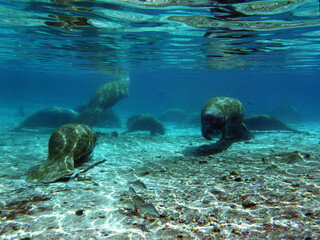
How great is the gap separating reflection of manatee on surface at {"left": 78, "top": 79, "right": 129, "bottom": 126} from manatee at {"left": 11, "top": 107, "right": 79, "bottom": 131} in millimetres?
2843

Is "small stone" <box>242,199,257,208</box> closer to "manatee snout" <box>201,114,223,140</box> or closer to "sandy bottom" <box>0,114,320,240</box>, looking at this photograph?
"sandy bottom" <box>0,114,320,240</box>

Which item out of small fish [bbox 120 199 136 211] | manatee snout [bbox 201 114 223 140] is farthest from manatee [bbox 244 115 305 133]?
small fish [bbox 120 199 136 211]

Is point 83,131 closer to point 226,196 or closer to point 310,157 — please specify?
point 226,196

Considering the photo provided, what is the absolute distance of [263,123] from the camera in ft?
55.6

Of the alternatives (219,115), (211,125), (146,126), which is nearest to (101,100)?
(146,126)

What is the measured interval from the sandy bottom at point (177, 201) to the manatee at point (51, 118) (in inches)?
454

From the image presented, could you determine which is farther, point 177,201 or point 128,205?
point 177,201

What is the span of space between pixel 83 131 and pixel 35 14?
821 cm

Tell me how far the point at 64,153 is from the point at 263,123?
1550cm

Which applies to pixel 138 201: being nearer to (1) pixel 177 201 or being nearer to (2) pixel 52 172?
(1) pixel 177 201

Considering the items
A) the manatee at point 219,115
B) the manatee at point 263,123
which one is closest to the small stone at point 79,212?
the manatee at point 219,115

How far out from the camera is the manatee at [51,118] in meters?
19.0

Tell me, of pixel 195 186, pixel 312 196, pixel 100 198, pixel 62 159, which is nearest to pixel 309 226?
pixel 312 196

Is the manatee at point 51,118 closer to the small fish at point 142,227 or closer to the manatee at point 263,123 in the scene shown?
the manatee at point 263,123
